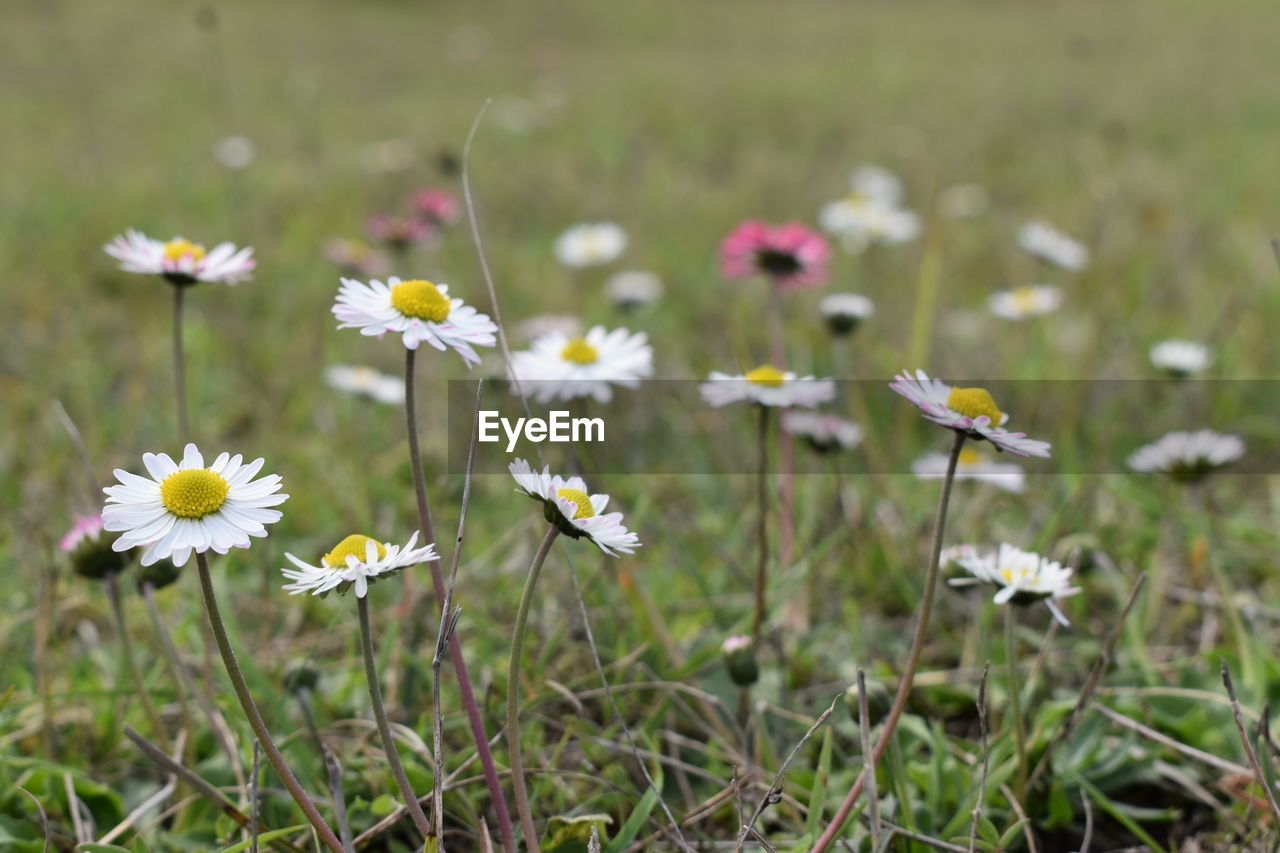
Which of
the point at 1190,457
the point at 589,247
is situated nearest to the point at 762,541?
the point at 1190,457

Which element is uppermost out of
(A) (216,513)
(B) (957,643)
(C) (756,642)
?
(A) (216,513)

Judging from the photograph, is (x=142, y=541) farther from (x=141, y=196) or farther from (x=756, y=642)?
(x=141, y=196)

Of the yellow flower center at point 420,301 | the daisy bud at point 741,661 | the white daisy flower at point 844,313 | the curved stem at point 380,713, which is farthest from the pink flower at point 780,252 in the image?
→ the curved stem at point 380,713

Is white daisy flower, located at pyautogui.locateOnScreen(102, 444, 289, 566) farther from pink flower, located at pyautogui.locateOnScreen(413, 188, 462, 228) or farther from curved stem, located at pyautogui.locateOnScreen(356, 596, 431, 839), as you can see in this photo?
pink flower, located at pyautogui.locateOnScreen(413, 188, 462, 228)

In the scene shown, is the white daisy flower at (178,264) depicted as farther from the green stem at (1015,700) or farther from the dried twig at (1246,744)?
the dried twig at (1246,744)

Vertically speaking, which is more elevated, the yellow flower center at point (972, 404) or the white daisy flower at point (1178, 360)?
the yellow flower center at point (972, 404)

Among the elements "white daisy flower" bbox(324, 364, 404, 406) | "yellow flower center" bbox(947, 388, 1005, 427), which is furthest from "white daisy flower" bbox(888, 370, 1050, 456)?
"white daisy flower" bbox(324, 364, 404, 406)

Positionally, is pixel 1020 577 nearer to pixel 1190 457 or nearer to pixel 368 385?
pixel 1190 457

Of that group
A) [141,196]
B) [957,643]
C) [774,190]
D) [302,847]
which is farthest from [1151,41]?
[302,847]
